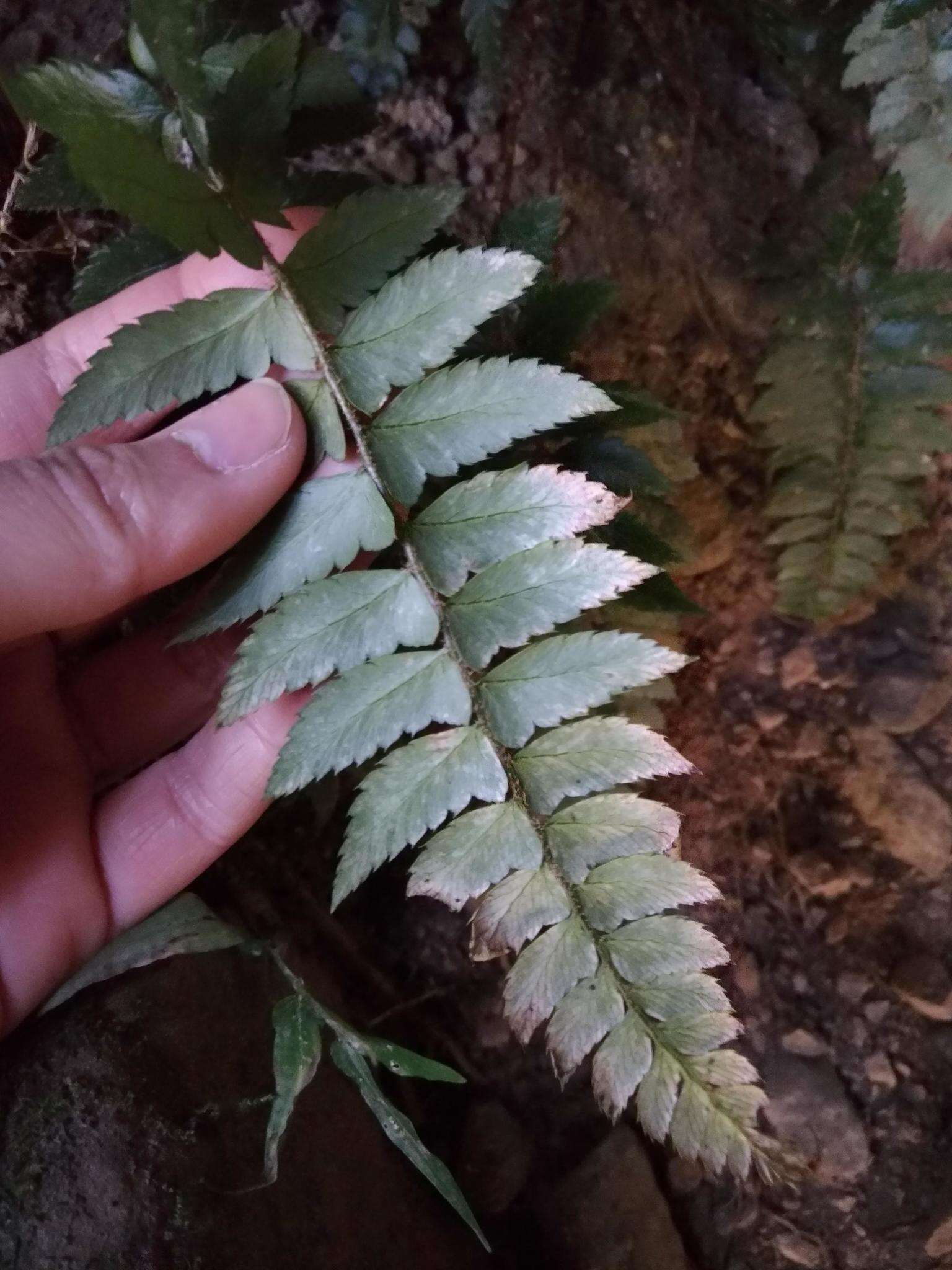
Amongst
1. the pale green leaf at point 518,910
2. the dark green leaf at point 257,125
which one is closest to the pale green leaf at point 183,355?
the dark green leaf at point 257,125

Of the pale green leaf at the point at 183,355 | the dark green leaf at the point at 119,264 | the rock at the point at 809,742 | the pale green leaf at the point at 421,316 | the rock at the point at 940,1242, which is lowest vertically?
the rock at the point at 940,1242

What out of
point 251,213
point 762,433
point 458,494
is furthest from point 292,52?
point 762,433

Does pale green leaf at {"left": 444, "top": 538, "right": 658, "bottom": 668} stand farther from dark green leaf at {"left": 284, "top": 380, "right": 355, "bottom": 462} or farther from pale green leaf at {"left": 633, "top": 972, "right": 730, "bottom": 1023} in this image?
pale green leaf at {"left": 633, "top": 972, "right": 730, "bottom": 1023}

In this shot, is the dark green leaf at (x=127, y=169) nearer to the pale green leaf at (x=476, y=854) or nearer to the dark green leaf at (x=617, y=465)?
the dark green leaf at (x=617, y=465)

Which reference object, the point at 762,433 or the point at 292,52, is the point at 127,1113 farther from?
the point at 762,433

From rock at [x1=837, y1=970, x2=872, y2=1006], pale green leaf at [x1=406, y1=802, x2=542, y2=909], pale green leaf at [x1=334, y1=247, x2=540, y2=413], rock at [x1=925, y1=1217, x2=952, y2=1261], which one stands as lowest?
rock at [x1=925, y1=1217, x2=952, y2=1261]

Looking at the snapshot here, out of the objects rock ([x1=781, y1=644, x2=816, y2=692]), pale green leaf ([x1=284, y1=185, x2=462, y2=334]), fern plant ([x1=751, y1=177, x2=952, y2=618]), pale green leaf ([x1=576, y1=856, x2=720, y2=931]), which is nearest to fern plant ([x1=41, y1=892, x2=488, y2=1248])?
pale green leaf ([x1=576, y1=856, x2=720, y2=931])
